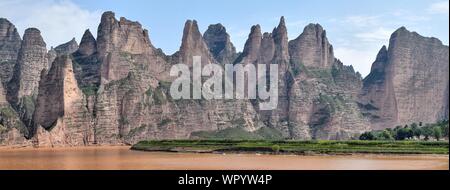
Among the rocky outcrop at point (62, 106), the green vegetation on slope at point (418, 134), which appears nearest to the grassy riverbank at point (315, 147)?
the green vegetation on slope at point (418, 134)

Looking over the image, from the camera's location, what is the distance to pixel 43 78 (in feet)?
634

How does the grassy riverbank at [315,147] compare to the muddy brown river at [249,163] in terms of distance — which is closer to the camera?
the muddy brown river at [249,163]

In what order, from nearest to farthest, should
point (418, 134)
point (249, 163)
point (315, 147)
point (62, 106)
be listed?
point (249, 163)
point (315, 147)
point (418, 134)
point (62, 106)

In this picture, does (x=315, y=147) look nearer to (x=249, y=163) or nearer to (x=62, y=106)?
(x=249, y=163)

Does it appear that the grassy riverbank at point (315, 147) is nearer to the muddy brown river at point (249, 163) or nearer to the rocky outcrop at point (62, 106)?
the muddy brown river at point (249, 163)

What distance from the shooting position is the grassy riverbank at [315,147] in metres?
105

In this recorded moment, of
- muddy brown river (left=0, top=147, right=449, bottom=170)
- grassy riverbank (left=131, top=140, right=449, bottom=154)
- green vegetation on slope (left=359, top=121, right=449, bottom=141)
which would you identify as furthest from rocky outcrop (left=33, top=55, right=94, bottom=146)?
muddy brown river (left=0, top=147, right=449, bottom=170)

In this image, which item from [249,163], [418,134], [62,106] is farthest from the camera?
[62,106]

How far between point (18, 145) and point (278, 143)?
3046 inches

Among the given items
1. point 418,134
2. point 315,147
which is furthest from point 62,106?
point 418,134

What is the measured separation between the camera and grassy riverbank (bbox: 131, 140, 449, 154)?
10544 centimetres

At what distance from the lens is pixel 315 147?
11306 cm
